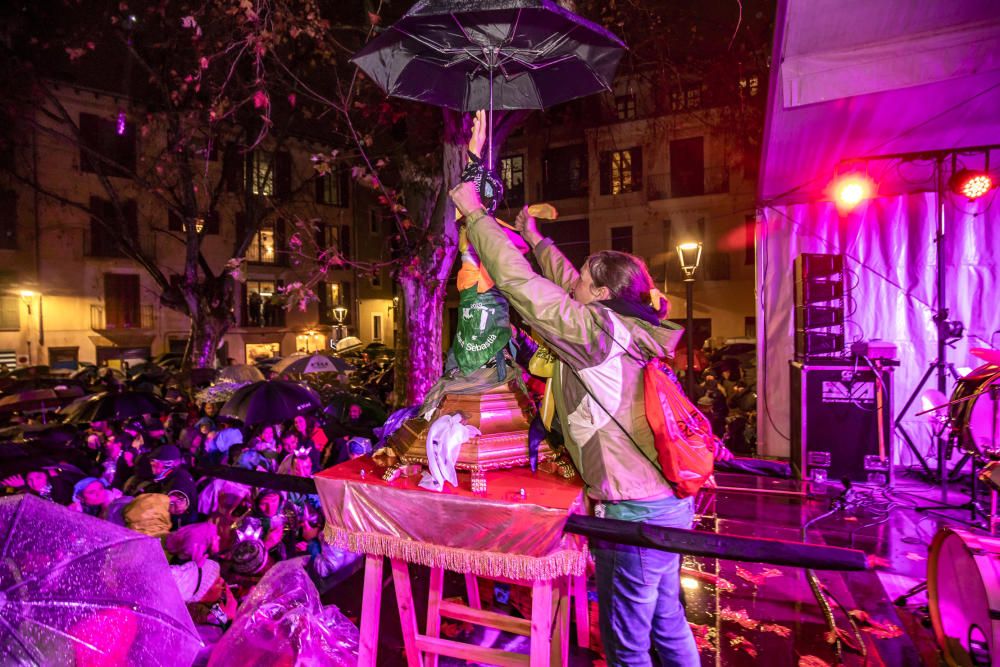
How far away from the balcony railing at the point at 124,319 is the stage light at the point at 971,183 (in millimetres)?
33554

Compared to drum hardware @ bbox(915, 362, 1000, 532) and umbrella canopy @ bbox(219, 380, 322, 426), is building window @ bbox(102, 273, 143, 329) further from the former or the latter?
drum hardware @ bbox(915, 362, 1000, 532)

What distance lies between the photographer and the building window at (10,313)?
25.8 meters

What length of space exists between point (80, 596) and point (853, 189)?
919 cm

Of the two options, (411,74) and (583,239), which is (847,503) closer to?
(411,74)

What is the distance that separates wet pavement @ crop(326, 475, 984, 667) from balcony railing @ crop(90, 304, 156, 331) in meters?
30.4

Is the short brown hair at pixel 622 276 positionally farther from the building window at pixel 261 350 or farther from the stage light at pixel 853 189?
the building window at pixel 261 350

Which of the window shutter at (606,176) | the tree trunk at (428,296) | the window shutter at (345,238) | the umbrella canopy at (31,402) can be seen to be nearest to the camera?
the tree trunk at (428,296)

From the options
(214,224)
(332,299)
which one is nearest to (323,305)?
(332,299)

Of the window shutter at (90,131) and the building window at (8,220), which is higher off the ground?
the window shutter at (90,131)

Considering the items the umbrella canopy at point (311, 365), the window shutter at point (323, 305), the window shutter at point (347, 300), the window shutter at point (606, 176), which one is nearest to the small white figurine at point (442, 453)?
the umbrella canopy at point (311, 365)

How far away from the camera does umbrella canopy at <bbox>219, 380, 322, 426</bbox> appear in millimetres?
8656

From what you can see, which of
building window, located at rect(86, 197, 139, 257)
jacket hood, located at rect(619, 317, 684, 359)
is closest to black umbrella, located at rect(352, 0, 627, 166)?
jacket hood, located at rect(619, 317, 684, 359)

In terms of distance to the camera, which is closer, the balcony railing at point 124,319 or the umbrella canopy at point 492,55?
the umbrella canopy at point 492,55

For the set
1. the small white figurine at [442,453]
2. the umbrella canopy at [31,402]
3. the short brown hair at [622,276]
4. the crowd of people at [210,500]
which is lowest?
the crowd of people at [210,500]
